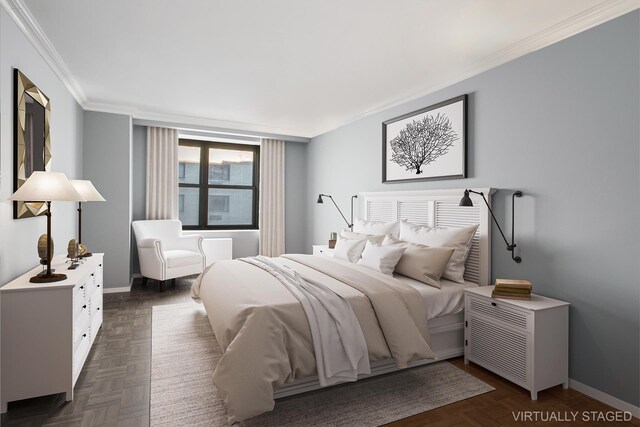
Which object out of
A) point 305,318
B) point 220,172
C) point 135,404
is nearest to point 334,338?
point 305,318

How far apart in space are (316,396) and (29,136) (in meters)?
2.81

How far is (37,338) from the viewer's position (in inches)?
85.3

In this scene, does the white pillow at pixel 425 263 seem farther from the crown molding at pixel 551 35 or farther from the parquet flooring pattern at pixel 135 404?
the crown molding at pixel 551 35

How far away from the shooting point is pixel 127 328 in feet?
11.5

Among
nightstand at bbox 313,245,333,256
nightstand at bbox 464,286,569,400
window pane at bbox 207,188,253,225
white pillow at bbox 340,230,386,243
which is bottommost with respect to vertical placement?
nightstand at bbox 464,286,569,400

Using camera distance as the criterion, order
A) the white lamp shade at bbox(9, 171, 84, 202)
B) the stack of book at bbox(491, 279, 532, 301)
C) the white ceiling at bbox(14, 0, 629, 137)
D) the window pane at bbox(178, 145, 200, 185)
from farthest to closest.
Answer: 1. the window pane at bbox(178, 145, 200, 185)
2. the stack of book at bbox(491, 279, 532, 301)
3. the white ceiling at bbox(14, 0, 629, 137)
4. the white lamp shade at bbox(9, 171, 84, 202)

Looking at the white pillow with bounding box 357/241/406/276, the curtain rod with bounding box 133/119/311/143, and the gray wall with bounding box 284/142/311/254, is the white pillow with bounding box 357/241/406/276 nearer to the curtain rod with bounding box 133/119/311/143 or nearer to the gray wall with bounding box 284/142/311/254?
the gray wall with bounding box 284/142/311/254

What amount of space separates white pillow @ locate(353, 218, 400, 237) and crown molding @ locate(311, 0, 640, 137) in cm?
148

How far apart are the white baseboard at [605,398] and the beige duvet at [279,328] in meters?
1.06

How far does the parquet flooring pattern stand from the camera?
2061mm

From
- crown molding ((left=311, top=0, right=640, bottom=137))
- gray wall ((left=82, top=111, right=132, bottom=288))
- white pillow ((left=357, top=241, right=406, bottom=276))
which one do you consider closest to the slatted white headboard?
white pillow ((left=357, top=241, right=406, bottom=276))

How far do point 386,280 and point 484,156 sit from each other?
4.84 ft

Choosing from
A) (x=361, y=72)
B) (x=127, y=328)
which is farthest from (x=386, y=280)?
(x=127, y=328)

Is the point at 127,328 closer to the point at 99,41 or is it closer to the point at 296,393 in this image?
the point at 296,393
